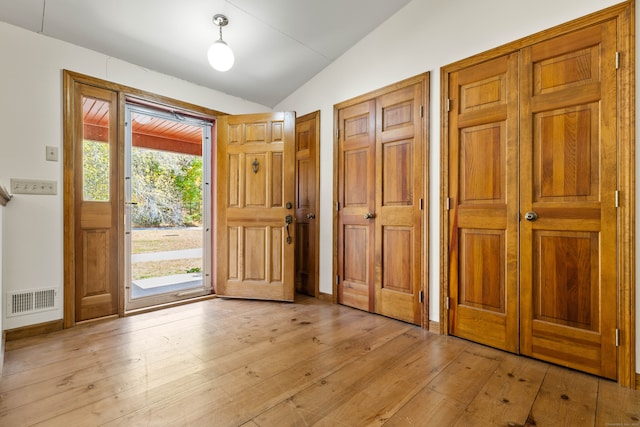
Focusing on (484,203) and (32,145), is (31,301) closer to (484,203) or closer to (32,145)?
(32,145)

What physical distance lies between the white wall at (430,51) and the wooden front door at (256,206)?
41 cm

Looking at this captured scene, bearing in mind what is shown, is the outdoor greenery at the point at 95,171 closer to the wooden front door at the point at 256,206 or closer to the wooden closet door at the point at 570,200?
the wooden front door at the point at 256,206

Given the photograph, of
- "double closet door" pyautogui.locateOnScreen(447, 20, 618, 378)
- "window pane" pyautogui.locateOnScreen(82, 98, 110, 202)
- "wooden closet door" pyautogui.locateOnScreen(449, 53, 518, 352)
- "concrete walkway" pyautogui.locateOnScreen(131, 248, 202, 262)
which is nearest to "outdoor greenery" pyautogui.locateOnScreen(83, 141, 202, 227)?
"concrete walkway" pyautogui.locateOnScreen(131, 248, 202, 262)

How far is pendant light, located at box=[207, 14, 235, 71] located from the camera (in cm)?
248

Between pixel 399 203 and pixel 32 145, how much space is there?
310 centimetres

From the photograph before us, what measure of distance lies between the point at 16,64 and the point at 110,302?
209 centimetres

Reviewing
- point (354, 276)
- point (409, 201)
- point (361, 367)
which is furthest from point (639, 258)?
point (354, 276)

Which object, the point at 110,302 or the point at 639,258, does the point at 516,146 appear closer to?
the point at 639,258

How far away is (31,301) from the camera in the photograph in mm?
2387

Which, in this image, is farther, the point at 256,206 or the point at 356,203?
the point at 256,206

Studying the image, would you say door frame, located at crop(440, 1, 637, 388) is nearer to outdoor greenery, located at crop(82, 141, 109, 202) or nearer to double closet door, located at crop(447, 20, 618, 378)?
double closet door, located at crop(447, 20, 618, 378)

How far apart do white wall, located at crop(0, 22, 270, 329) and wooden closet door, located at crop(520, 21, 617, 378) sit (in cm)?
362

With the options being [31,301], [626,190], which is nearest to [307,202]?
[31,301]

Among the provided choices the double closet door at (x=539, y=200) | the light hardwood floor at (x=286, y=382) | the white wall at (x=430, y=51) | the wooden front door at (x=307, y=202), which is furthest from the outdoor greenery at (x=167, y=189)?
the double closet door at (x=539, y=200)
